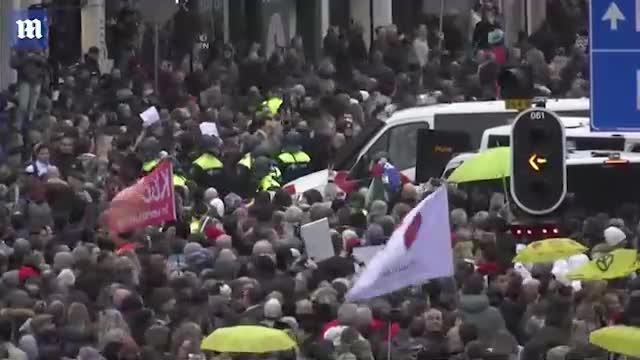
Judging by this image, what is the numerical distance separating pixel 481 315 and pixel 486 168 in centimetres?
400

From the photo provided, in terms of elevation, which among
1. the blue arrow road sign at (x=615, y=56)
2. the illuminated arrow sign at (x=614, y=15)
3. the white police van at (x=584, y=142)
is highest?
the illuminated arrow sign at (x=614, y=15)

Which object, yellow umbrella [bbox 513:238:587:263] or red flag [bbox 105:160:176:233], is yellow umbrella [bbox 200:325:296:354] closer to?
yellow umbrella [bbox 513:238:587:263]

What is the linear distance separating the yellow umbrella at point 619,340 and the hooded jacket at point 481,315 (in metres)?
1.49

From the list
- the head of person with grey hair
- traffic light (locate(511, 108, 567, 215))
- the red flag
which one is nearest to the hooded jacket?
traffic light (locate(511, 108, 567, 215))

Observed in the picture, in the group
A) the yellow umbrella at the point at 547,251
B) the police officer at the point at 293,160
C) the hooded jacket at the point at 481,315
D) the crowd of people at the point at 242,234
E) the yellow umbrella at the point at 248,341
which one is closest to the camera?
the yellow umbrella at the point at 248,341

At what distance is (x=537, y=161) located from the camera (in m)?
14.4

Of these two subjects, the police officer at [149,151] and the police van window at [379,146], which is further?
the police officer at [149,151]

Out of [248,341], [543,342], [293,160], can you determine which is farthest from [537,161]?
[293,160]

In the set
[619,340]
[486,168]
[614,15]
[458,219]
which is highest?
[614,15]

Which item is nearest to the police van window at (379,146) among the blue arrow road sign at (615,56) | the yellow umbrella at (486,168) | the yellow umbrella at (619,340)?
the yellow umbrella at (486,168)

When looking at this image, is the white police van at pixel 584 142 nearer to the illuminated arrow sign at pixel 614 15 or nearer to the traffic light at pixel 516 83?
the traffic light at pixel 516 83

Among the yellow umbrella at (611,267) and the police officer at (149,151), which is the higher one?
the police officer at (149,151)

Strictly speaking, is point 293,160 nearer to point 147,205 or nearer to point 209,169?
point 209,169

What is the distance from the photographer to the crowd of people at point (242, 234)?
15.3m
